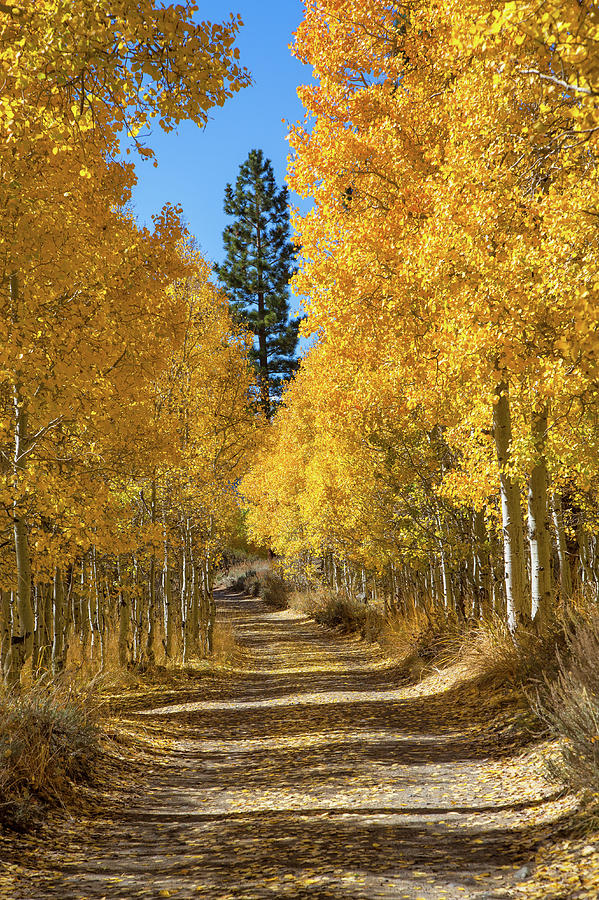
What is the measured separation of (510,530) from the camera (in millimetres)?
9383

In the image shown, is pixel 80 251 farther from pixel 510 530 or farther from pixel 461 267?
pixel 510 530

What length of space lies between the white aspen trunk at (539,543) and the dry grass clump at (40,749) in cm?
559

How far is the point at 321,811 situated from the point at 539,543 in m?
4.97

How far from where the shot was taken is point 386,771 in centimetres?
665

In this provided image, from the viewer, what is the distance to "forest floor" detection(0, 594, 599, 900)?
161 inches

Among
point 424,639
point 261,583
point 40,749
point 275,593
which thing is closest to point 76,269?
point 40,749

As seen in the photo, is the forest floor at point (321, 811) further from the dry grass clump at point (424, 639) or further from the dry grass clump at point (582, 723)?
the dry grass clump at point (424, 639)

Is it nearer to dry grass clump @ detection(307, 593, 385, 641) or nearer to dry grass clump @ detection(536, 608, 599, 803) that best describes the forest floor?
dry grass clump @ detection(536, 608, 599, 803)

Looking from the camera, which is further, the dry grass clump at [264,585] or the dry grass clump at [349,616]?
the dry grass clump at [264,585]

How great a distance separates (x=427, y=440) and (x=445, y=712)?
6786 millimetres

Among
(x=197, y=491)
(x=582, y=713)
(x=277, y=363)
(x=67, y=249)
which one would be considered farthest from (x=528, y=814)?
(x=277, y=363)

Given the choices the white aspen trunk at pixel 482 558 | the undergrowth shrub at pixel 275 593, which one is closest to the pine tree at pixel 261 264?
the undergrowth shrub at pixel 275 593

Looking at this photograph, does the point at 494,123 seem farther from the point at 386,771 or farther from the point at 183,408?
the point at 183,408

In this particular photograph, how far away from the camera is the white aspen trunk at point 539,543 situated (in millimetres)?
8781
